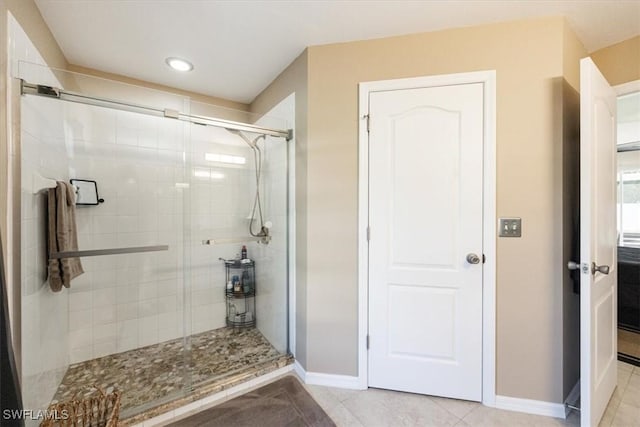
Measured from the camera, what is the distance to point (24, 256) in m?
1.41

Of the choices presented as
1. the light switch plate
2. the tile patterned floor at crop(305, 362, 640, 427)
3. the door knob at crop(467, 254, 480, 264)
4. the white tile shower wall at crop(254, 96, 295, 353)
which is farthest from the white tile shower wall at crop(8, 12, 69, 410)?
the light switch plate

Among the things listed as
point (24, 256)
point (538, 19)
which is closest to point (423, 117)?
point (538, 19)

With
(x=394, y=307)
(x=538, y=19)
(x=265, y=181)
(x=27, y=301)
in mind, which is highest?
(x=538, y=19)

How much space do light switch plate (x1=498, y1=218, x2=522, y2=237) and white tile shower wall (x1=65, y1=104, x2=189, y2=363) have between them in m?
2.24

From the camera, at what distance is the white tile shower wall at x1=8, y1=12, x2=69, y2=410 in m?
1.40

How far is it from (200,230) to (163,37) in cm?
142

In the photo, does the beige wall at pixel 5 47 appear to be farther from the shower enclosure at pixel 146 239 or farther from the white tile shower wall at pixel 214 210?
the white tile shower wall at pixel 214 210

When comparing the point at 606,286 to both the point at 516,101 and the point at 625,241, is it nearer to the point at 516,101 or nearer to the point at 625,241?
the point at 516,101

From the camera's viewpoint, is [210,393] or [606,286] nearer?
[606,286]

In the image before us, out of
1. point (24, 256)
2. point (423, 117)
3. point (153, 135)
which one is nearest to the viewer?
point (24, 256)

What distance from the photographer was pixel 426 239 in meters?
1.77

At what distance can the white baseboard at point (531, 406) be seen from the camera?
1.60 metres

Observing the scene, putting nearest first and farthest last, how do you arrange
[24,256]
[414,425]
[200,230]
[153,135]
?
[24,256] < [414,425] < [153,135] < [200,230]

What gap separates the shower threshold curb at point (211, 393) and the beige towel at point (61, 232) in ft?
3.01
